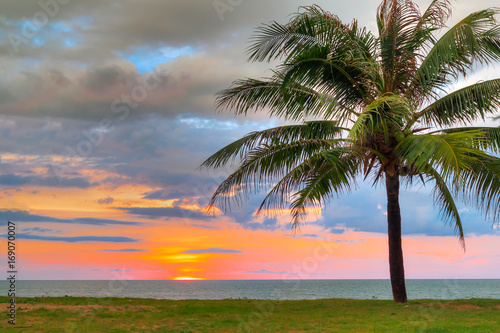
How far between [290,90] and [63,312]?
10562 mm

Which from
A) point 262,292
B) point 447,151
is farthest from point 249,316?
point 262,292

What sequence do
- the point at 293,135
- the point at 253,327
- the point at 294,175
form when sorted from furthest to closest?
the point at 293,135 < the point at 294,175 < the point at 253,327

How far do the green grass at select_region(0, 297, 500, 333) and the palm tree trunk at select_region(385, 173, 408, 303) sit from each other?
3.06 feet

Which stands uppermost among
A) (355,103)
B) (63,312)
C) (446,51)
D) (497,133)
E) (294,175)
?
(446,51)

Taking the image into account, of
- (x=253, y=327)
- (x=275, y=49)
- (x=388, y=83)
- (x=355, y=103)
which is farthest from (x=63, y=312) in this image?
(x=388, y=83)

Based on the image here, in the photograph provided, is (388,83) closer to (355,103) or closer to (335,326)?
(355,103)

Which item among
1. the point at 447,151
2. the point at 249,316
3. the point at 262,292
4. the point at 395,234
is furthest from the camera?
the point at 262,292

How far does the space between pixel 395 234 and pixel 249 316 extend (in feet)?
19.9

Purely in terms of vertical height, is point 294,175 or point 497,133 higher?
point 497,133

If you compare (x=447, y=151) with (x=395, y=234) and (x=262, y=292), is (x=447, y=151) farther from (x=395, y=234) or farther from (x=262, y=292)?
(x=262, y=292)

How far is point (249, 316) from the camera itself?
14789mm

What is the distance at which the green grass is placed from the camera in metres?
12.4

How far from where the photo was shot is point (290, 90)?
16328 millimetres

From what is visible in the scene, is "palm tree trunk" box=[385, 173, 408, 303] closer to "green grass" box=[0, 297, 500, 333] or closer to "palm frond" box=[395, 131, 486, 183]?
"green grass" box=[0, 297, 500, 333]
